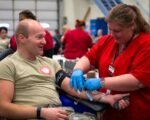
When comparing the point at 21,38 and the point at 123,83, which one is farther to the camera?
the point at 21,38

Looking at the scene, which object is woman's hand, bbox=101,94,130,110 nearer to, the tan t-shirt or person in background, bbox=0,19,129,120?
person in background, bbox=0,19,129,120

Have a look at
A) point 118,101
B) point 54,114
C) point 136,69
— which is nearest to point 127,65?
point 136,69

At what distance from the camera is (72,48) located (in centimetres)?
545

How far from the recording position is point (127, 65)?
1.91m

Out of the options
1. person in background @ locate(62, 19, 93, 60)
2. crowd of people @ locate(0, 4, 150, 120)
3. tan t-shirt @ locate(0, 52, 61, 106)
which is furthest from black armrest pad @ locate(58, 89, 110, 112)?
person in background @ locate(62, 19, 93, 60)

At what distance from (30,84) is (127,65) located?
0.55 meters

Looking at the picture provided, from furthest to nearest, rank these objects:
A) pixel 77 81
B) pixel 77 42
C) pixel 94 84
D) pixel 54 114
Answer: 1. pixel 77 42
2. pixel 77 81
3. pixel 94 84
4. pixel 54 114

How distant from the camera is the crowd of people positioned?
1805mm

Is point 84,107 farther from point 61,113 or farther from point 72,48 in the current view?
point 72,48

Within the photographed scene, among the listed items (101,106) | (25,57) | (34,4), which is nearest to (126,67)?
(101,106)

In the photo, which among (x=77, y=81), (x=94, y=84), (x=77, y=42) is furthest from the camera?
(x=77, y=42)

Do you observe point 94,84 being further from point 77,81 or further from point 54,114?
point 54,114

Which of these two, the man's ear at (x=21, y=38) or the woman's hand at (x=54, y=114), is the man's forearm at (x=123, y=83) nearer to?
the woman's hand at (x=54, y=114)

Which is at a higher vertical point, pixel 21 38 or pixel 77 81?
pixel 21 38
